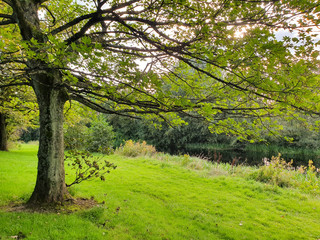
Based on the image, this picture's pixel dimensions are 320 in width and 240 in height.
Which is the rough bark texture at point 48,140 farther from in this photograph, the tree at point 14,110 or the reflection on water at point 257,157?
the reflection on water at point 257,157

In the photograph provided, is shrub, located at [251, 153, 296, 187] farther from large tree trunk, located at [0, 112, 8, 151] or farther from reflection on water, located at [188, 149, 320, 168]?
large tree trunk, located at [0, 112, 8, 151]

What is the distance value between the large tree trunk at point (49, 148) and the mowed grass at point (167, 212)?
56 cm

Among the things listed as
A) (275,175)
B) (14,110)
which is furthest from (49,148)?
(275,175)

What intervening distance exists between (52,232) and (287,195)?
24.2 ft

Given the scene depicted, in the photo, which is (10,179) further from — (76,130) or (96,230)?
(76,130)

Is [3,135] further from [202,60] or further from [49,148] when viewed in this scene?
[202,60]

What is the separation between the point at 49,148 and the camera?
450cm

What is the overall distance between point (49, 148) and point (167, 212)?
3242 mm

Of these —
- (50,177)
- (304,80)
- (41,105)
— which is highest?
(304,80)

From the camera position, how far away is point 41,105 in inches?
181

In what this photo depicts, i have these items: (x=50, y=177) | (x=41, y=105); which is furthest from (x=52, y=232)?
(x=41, y=105)

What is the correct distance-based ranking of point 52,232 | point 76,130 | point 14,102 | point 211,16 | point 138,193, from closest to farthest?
1. point 211,16
2. point 52,232
3. point 138,193
4. point 14,102
5. point 76,130

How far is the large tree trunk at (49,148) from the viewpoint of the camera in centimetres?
449

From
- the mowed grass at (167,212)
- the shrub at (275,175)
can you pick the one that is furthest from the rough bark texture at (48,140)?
the shrub at (275,175)
